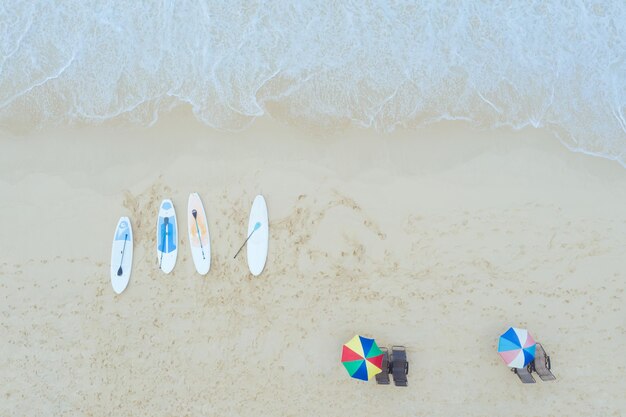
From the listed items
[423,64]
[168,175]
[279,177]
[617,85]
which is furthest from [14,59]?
[617,85]

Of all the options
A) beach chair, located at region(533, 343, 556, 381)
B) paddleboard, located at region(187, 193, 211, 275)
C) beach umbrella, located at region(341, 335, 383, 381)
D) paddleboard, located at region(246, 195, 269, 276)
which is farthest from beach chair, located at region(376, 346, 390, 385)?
paddleboard, located at region(187, 193, 211, 275)

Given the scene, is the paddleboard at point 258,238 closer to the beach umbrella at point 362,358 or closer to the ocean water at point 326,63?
the ocean water at point 326,63

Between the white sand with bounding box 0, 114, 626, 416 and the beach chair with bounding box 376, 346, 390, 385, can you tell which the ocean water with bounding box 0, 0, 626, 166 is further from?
the beach chair with bounding box 376, 346, 390, 385

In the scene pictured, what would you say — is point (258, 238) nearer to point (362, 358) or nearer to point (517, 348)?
point (362, 358)

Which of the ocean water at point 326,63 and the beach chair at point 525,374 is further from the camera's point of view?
the ocean water at point 326,63

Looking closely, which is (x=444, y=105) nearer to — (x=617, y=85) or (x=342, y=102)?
(x=342, y=102)

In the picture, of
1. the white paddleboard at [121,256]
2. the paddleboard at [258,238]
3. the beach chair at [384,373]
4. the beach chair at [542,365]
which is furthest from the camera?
the white paddleboard at [121,256]

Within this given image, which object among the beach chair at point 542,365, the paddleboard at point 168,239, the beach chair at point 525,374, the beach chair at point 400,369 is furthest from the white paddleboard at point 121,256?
the beach chair at point 542,365
